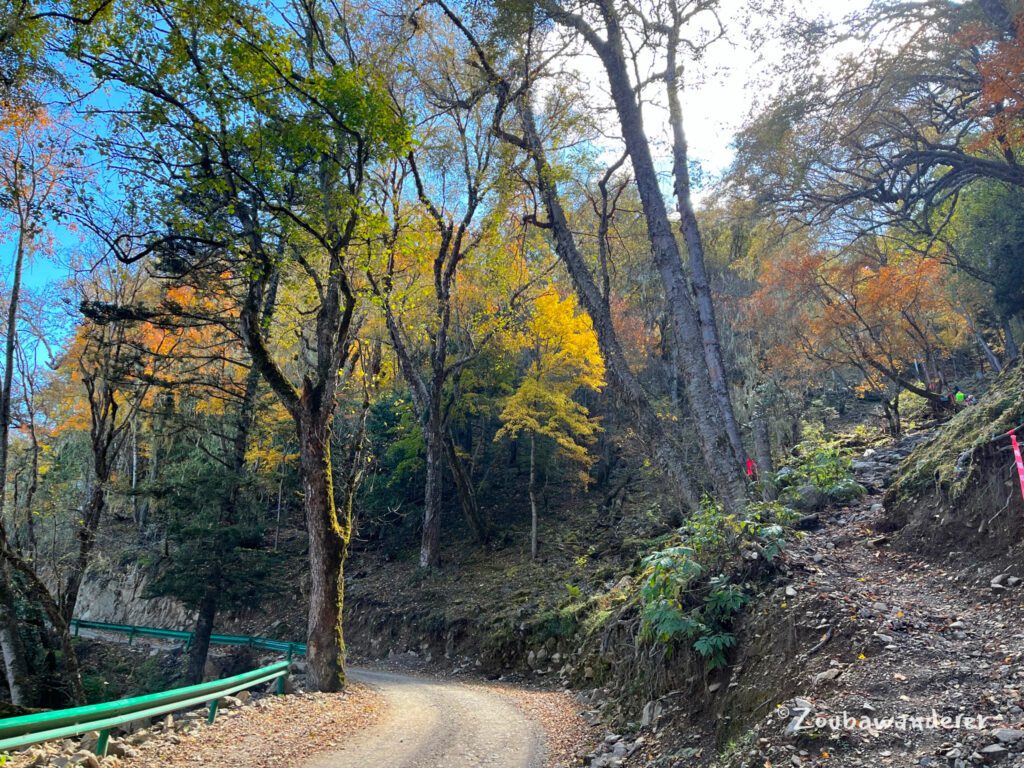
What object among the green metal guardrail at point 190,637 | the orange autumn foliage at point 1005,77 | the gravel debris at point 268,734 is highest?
the orange autumn foliage at point 1005,77

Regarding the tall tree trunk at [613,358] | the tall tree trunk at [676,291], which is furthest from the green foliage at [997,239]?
the tall tree trunk at [613,358]

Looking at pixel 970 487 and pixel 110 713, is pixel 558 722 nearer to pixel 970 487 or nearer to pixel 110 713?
pixel 110 713

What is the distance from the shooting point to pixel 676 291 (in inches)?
333

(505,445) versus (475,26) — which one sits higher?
(475,26)

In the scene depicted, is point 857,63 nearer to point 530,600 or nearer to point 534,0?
point 534,0

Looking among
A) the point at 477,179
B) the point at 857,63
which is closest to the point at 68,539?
the point at 477,179

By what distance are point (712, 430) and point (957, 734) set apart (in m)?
4.93

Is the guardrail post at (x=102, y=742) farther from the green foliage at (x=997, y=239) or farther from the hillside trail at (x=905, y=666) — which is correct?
the green foliage at (x=997, y=239)

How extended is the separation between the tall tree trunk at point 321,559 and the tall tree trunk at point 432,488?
8.06m

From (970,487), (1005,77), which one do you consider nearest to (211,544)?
(970,487)

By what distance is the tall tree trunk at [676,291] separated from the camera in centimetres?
759

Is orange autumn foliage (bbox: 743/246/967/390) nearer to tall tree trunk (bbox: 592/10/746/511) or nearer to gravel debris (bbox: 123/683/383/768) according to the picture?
tall tree trunk (bbox: 592/10/746/511)

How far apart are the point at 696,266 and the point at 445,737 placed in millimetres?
9007

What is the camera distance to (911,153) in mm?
9969
